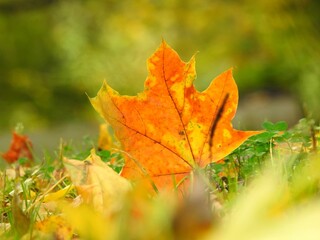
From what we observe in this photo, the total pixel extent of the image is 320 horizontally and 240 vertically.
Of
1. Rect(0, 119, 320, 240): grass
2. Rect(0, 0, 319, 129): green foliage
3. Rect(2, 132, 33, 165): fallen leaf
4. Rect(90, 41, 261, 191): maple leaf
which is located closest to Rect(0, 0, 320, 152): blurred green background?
Rect(0, 0, 319, 129): green foliage

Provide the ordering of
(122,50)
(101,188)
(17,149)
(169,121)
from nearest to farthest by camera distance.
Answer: (101,188) < (169,121) < (17,149) < (122,50)

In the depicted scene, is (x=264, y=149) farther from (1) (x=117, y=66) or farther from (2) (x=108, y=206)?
(1) (x=117, y=66)

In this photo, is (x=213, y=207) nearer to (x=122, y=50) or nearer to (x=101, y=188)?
(x=101, y=188)

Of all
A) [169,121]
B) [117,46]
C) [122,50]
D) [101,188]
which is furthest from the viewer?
[117,46]

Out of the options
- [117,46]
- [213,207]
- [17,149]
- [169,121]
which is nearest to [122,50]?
[117,46]

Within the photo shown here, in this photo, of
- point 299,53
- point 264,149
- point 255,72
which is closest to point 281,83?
point 255,72

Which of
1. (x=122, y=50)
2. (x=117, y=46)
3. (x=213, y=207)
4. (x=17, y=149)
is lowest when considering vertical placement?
(x=213, y=207)
